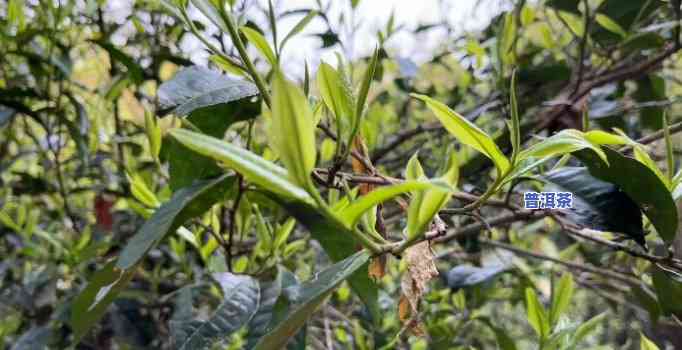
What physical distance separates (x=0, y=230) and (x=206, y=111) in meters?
0.88

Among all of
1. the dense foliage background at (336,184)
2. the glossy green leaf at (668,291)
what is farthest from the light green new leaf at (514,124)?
the glossy green leaf at (668,291)

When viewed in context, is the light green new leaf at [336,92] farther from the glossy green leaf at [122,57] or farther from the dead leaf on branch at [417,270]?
the glossy green leaf at [122,57]

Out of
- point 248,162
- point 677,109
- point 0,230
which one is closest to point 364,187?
point 248,162

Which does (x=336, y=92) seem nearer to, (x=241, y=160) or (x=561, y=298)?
(x=241, y=160)

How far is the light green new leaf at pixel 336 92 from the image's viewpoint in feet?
1.19

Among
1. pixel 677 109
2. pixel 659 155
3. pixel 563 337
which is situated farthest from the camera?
pixel 677 109

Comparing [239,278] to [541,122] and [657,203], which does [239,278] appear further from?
[541,122]

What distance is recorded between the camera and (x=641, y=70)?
0.89 m

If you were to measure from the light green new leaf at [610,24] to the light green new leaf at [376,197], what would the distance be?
59 centimetres

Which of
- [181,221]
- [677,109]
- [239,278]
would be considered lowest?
[677,109]

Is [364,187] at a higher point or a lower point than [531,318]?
higher

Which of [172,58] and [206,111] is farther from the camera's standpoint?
[172,58]

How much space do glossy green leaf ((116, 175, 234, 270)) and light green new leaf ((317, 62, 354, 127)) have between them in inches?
4.1

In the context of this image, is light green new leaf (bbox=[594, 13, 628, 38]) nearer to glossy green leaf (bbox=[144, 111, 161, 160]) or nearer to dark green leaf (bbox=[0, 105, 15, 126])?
glossy green leaf (bbox=[144, 111, 161, 160])
